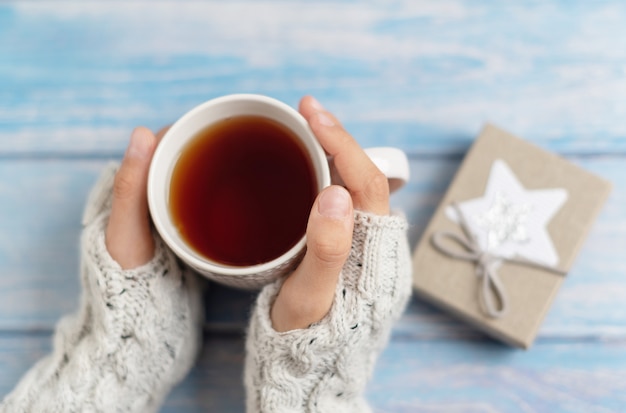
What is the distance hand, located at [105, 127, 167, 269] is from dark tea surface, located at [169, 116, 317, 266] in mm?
32

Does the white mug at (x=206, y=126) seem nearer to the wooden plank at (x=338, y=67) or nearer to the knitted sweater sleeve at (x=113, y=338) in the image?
the knitted sweater sleeve at (x=113, y=338)

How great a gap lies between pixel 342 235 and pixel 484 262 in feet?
0.89

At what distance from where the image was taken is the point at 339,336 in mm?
507

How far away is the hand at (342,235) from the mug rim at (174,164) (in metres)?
0.01

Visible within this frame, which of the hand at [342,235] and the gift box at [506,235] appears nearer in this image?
the hand at [342,235]

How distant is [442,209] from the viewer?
0.68 m

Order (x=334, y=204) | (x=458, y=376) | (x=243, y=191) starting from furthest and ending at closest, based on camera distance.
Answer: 1. (x=458, y=376)
2. (x=243, y=191)
3. (x=334, y=204)

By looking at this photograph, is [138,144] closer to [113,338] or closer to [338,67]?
[113,338]

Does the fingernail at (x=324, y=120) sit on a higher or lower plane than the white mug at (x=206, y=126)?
higher

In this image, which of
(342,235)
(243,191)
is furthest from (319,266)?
(243,191)

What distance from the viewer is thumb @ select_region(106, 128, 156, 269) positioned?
528 millimetres

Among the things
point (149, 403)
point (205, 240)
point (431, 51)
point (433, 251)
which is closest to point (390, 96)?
point (431, 51)

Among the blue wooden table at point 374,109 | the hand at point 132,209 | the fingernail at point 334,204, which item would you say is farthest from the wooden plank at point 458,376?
the fingernail at point 334,204

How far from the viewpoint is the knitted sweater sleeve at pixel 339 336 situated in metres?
0.51
